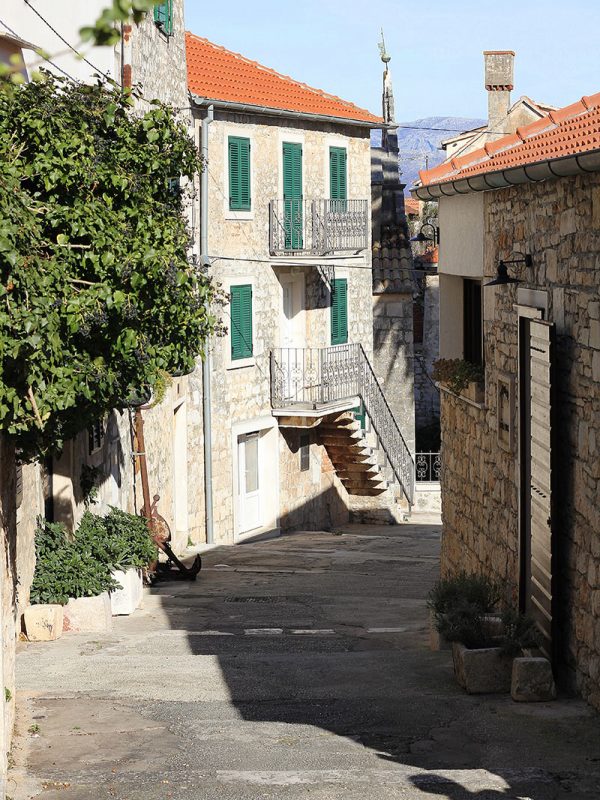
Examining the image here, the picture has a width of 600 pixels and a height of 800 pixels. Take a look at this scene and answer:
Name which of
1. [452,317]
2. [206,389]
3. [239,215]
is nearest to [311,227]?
[239,215]

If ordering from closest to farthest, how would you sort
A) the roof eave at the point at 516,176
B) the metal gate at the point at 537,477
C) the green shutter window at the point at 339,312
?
the roof eave at the point at 516,176
the metal gate at the point at 537,477
the green shutter window at the point at 339,312

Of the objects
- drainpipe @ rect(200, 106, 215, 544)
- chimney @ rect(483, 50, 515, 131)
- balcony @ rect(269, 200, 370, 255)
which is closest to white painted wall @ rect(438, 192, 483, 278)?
drainpipe @ rect(200, 106, 215, 544)

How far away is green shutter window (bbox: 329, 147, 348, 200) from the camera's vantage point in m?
24.2

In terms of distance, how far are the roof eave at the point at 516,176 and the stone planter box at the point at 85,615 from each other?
5121mm

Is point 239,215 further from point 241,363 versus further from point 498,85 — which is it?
point 498,85

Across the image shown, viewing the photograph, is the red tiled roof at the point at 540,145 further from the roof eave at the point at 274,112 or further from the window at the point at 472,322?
the roof eave at the point at 274,112

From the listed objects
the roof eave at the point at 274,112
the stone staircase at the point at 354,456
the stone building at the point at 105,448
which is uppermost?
the roof eave at the point at 274,112

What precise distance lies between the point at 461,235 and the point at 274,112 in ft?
36.6

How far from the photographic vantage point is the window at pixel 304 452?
79.4 feet

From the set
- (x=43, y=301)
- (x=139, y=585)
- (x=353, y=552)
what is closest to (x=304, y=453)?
(x=353, y=552)

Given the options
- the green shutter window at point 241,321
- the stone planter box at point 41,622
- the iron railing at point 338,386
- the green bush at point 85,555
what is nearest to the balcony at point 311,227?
the green shutter window at point 241,321

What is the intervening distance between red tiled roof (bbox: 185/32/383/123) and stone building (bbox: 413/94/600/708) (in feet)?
33.9

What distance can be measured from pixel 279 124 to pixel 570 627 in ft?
52.7

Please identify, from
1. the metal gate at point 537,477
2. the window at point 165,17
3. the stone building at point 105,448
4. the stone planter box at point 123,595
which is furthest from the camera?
the window at point 165,17
